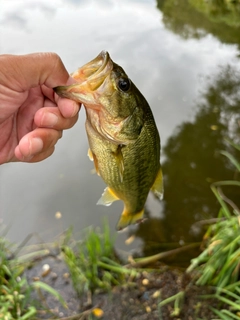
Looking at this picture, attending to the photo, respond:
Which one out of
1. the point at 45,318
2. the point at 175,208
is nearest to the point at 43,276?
the point at 45,318

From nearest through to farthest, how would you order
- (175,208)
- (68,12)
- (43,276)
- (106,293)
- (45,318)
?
(45,318) → (106,293) → (43,276) → (175,208) → (68,12)

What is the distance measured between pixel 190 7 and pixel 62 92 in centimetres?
1205

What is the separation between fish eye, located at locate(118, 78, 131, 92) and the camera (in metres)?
1.60

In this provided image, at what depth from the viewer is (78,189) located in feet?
15.4

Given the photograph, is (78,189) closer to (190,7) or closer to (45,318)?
(45,318)

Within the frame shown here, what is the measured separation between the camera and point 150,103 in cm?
619

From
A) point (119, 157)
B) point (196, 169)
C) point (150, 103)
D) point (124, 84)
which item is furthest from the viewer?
point (150, 103)

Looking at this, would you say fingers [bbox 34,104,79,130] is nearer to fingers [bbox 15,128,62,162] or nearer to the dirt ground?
fingers [bbox 15,128,62,162]

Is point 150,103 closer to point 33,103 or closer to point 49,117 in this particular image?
point 33,103

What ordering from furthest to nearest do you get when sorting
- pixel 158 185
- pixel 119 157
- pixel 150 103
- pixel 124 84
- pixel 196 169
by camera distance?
pixel 150 103 < pixel 196 169 < pixel 158 185 < pixel 119 157 < pixel 124 84

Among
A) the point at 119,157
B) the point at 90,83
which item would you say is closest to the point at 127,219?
the point at 119,157

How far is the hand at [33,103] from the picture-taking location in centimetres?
166

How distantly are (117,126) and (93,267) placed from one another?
1.81m

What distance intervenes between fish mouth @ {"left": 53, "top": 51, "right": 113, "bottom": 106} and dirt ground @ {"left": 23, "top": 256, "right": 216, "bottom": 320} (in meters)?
2.13
